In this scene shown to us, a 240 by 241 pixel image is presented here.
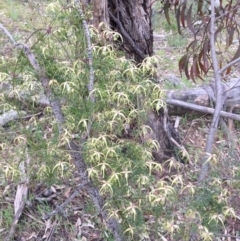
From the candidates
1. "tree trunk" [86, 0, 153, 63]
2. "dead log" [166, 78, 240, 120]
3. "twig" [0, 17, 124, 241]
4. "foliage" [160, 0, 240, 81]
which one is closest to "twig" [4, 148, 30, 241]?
"twig" [0, 17, 124, 241]

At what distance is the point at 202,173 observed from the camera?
149 centimetres

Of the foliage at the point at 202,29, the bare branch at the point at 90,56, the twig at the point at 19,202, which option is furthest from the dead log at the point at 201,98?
the bare branch at the point at 90,56

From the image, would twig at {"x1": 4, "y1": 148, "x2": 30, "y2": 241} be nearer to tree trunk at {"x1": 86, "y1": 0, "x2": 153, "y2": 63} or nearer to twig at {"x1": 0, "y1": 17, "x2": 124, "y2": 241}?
twig at {"x1": 0, "y1": 17, "x2": 124, "y2": 241}

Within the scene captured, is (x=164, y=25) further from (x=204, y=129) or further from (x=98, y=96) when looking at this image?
(x=98, y=96)

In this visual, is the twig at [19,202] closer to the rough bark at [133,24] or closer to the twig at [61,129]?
the twig at [61,129]

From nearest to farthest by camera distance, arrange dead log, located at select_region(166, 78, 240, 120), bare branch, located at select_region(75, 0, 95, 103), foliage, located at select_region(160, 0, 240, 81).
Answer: bare branch, located at select_region(75, 0, 95, 103) < foliage, located at select_region(160, 0, 240, 81) < dead log, located at select_region(166, 78, 240, 120)

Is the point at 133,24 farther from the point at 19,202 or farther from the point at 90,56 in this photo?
the point at 19,202

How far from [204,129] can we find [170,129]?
1.31ft

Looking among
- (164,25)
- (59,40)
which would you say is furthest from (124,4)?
(164,25)

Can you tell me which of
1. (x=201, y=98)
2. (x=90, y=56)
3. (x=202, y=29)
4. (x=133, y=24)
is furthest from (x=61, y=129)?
(x=201, y=98)

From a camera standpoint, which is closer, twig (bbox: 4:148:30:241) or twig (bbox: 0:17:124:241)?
twig (bbox: 0:17:124:241)

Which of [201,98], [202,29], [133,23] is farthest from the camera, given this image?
[201,98]

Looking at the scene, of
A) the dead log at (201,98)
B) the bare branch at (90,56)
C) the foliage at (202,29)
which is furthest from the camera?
the dead log at (201,98)

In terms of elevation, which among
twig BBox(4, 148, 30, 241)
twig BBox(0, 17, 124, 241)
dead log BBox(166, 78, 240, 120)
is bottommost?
twig BBox(4, 148, 30, 241)
